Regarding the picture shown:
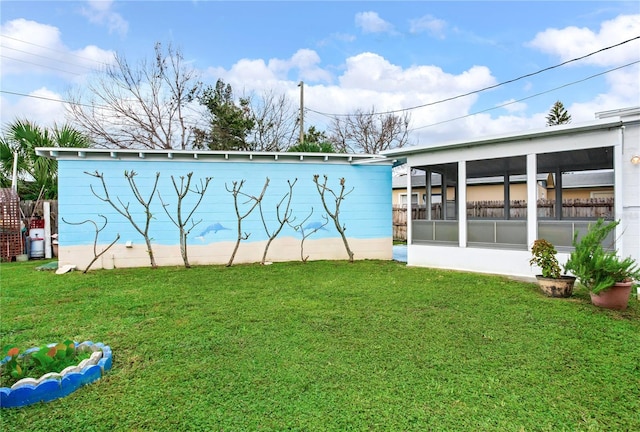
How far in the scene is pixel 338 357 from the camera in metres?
3.45

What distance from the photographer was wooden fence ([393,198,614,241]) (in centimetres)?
1212

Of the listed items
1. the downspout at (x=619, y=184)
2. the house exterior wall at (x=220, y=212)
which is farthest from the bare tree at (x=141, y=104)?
the downspout at (x=619, y=184)

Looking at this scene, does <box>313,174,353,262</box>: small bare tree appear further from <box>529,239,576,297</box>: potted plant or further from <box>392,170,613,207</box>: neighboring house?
<box>392,170,613,207</box>: neighboring house

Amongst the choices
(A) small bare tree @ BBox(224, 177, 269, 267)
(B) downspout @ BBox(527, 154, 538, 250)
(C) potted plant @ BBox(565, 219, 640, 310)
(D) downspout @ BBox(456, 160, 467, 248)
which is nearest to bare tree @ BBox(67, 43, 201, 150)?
(A) small bare tree @ BBox(224, 177, 269, 267)

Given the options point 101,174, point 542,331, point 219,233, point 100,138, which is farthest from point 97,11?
point 542,331

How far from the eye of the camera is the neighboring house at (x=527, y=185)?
20.6ft

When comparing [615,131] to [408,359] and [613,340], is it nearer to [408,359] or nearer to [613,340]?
Answer: [613,340]

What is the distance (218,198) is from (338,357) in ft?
22.8

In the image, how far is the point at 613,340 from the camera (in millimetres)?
3914

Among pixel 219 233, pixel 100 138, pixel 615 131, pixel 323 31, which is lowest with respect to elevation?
pixel 219 233

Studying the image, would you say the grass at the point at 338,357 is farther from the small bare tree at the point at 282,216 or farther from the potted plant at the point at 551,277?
the small bare tree at the point at 282,216

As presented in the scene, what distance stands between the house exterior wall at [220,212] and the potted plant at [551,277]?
4.71m

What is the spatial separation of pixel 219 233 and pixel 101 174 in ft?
10.5

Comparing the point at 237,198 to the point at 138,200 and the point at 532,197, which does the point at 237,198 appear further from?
the point at 532,197
